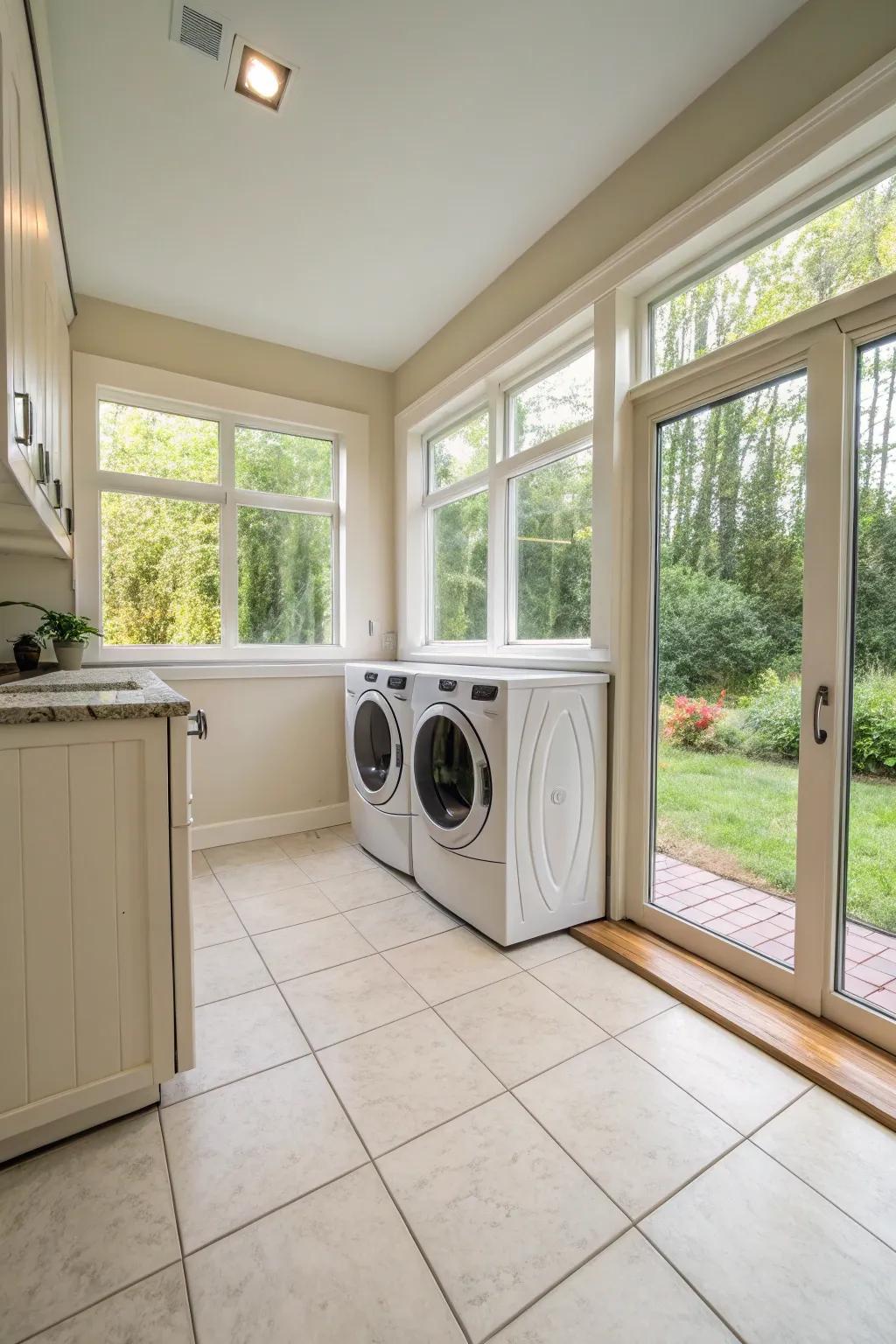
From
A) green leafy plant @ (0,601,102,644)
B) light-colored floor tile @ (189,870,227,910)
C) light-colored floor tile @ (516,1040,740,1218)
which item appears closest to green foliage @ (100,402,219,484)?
green leafy plant @ (0,601,102,644)

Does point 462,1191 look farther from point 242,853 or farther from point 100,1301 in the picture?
point 242,853

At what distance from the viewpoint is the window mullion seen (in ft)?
10.8

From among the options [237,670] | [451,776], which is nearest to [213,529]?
[237,670]

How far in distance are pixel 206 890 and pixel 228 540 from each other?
1889 mm

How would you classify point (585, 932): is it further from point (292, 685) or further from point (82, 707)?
point (292, 685)

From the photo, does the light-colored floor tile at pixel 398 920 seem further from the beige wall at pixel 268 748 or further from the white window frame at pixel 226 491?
the white window frame at pixel 226 491

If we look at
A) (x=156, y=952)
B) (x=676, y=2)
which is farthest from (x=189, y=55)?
(x=156, y=952)

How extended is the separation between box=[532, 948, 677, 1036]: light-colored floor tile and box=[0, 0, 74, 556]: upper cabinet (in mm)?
2157

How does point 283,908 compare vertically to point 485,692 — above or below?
below

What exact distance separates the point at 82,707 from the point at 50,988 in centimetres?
61

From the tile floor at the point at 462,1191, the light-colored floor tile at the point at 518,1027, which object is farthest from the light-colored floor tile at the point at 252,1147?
the light-colored floor tile at the point at 518,1027

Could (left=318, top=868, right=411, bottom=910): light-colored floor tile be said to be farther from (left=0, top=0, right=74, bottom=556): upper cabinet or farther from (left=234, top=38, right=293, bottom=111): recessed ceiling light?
(left=234, top=38, right=293, bottom=111): recessed ceiling light

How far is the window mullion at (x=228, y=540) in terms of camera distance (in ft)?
10.8

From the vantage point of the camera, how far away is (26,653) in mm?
2525
